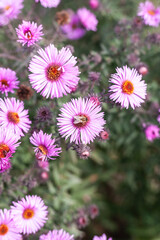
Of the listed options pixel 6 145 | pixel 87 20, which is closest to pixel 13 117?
pixel 6 145

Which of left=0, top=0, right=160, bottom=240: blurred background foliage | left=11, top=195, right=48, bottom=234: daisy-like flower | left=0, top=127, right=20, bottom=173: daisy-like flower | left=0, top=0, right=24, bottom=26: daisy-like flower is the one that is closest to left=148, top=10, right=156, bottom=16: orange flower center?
left=0, top=0, right=160, bottom=240: blurred background foliage

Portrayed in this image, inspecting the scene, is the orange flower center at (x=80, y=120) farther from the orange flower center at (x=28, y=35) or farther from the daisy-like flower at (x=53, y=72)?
the orange flower center at (x=28, y=35)

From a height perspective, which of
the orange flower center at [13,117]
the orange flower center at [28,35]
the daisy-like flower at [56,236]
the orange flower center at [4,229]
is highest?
the orange flower center at [28,35]

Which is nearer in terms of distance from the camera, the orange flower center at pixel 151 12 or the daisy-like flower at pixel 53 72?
the daisy-like flower at pixel 53 72

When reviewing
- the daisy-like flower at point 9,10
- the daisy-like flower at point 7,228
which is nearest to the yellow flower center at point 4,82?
the daisy-like flower at point 9,10

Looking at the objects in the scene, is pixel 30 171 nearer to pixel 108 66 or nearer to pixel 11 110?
pixel 11 110

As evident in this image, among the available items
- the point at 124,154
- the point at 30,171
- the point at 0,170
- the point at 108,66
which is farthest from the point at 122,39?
the point at 0,170

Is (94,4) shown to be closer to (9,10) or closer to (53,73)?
(9,10)
